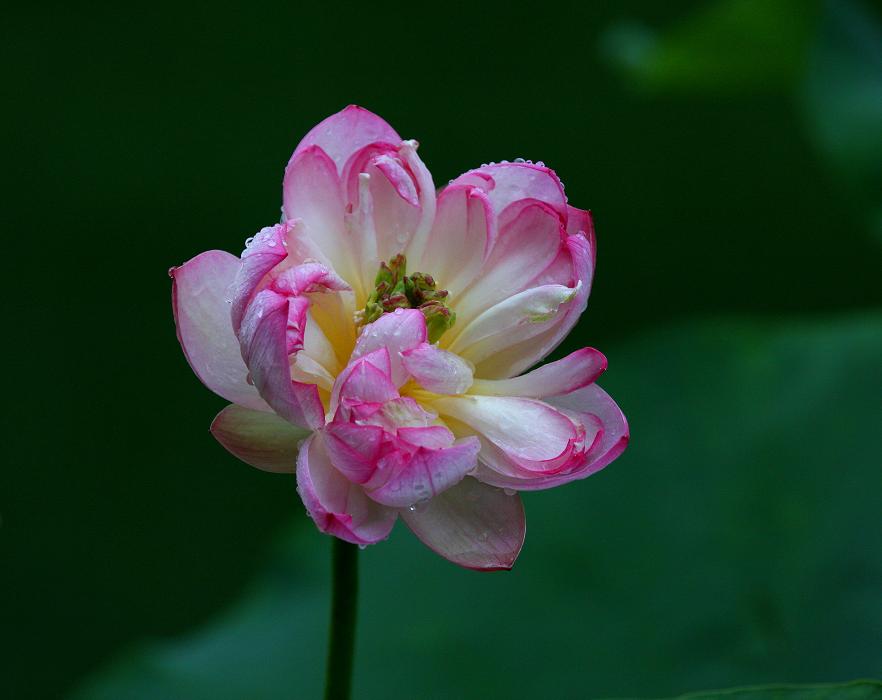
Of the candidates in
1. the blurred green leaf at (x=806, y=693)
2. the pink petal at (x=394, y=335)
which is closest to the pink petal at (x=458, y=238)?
the pink petal at (x=394, y=335)

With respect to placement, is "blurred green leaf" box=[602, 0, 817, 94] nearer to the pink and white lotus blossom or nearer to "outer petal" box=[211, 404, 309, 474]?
the pink and white lotus blossom

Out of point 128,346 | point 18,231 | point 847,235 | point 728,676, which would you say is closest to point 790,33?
point 728,676

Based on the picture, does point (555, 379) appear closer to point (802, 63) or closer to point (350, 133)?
point (350, 133)

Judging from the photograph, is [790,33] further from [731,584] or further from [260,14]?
[260,14]

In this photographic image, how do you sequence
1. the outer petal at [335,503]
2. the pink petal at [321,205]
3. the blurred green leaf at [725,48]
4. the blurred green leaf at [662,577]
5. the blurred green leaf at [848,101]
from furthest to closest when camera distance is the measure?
the blurred green leaf at [725,48]
the blurred green leaf at [848,101]
the blurred green leaf at [662,577]
the pink petal at [321,205]
the outer petal at [335,503]

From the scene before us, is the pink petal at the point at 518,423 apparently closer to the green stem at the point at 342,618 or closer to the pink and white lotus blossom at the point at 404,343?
the pink and white lotus blossom at the point at 404,343

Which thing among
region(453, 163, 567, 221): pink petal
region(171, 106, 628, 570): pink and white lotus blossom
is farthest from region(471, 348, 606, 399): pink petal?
region(453, 163, 567, 221): pink petal

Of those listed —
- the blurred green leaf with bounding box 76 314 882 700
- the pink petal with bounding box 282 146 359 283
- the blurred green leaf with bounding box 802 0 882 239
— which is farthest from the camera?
the blurred green leaf with bounding box 802 0 882 239
